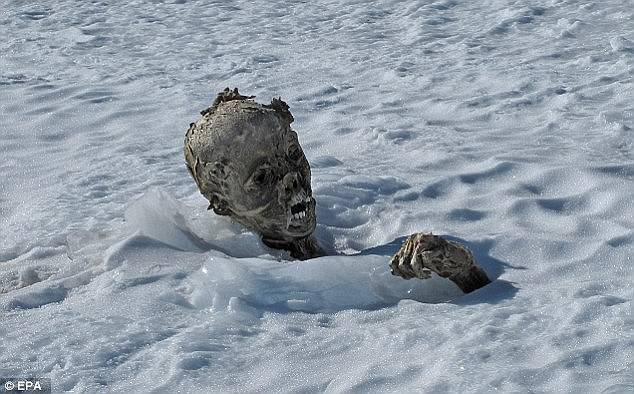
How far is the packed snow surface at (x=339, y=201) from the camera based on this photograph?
11.3 ft

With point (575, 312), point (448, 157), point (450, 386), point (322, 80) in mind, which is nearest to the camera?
point (450, 386)

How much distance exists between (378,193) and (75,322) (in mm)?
1830

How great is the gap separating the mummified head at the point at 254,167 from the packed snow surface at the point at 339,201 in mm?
198

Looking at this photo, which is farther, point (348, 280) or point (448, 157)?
point (448, 157)

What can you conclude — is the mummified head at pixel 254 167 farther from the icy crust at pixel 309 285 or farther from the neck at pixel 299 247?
the icy crust at pixel 309 285

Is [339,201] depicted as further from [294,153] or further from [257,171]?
[257,171]

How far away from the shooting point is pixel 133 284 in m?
4.14

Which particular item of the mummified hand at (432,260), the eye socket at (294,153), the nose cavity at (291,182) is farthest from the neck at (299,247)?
the mummified hand at (432,260)

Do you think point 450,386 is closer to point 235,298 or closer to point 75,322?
point 235,298

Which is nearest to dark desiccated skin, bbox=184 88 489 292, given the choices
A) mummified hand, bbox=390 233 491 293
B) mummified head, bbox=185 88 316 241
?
mummified head, bbox=185 88 316 241

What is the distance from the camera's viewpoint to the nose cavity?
4297 millimetres

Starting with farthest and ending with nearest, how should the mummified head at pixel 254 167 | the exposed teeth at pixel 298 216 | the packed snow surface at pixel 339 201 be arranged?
the exposed teeth at pixel 298 216
the mummified head at pixel 254 167
the packed snow surface at pixel 339 201

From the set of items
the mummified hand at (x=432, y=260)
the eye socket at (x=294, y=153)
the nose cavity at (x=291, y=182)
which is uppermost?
the eye socket at (x=294, y=153)

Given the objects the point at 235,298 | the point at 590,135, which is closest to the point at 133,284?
the point at 235,298
